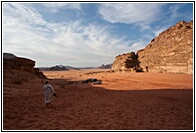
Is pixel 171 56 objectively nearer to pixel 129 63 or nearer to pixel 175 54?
pixel 175 54

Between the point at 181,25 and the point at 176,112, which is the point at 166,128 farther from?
the point at 181,25

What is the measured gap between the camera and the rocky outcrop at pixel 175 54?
106ft

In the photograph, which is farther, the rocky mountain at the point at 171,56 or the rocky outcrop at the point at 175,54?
the rocky mountain at the point at 171,56

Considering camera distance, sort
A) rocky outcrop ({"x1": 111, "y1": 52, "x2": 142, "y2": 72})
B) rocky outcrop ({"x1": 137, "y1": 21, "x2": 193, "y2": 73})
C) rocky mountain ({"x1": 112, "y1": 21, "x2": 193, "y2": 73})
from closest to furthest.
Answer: rocky outcrop ({"x1": 137, "y1": 21, "x2": 193, "y2": 73})
rocky mountain ({"x1": 112, "y1": 21, "x2": 193, "y2": 73})
rocky outcrop ({"x1": 111, "y1": 52, "x2": 142, "y2": 72})

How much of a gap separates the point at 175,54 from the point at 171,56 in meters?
1.12

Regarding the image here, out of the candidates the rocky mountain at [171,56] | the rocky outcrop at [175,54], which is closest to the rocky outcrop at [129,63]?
the rocky mountain at [171,56]

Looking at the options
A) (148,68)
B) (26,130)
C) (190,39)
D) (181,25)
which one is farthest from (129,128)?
(181,25)

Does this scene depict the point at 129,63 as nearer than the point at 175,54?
No

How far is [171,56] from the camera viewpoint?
120ft

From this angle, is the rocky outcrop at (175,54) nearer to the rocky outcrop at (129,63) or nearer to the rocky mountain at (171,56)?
the rocky mountain at (171,56)

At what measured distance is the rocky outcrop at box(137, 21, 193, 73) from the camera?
32312 millimetres

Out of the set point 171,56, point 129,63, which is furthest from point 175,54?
point 129,63

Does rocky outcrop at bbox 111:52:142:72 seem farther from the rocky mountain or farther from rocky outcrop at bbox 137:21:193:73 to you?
rocky outcrop at bbox 137:21:193:73

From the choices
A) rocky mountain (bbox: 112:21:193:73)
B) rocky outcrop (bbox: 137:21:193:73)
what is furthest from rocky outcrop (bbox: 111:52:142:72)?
rocky outcrop (bbox: 137:21:193:73)
